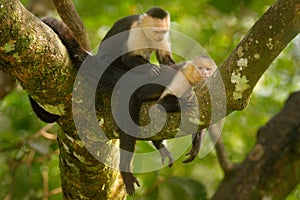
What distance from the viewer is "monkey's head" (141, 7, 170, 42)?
404cm

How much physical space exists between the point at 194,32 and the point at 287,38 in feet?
9.23

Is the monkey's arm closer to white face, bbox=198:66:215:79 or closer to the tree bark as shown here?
white face, bbox=198:66:215:79

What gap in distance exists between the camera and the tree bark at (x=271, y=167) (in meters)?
3.69

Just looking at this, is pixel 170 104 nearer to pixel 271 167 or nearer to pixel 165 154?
pixel 165 154

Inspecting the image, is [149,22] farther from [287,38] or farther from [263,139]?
[287,38]

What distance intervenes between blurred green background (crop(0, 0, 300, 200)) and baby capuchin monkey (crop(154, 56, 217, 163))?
464mm

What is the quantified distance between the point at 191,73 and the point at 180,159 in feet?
3.55

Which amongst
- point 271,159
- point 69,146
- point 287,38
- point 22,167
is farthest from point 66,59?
point 271,159

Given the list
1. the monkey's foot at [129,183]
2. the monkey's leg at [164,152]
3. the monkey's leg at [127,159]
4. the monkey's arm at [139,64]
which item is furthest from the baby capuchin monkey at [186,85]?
the monkey's foot at [129,183]

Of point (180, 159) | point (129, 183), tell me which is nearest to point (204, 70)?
point (180, 159)

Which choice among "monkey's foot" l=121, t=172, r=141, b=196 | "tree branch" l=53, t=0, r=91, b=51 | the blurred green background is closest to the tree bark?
the blurred green background

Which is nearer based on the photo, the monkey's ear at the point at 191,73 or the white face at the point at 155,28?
the monkey's ear at the point at 191,73

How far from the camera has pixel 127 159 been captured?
2.69 meters

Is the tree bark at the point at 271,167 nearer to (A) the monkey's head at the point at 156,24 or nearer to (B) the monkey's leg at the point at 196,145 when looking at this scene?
(B) the monkey's leg at the point at 196,145
